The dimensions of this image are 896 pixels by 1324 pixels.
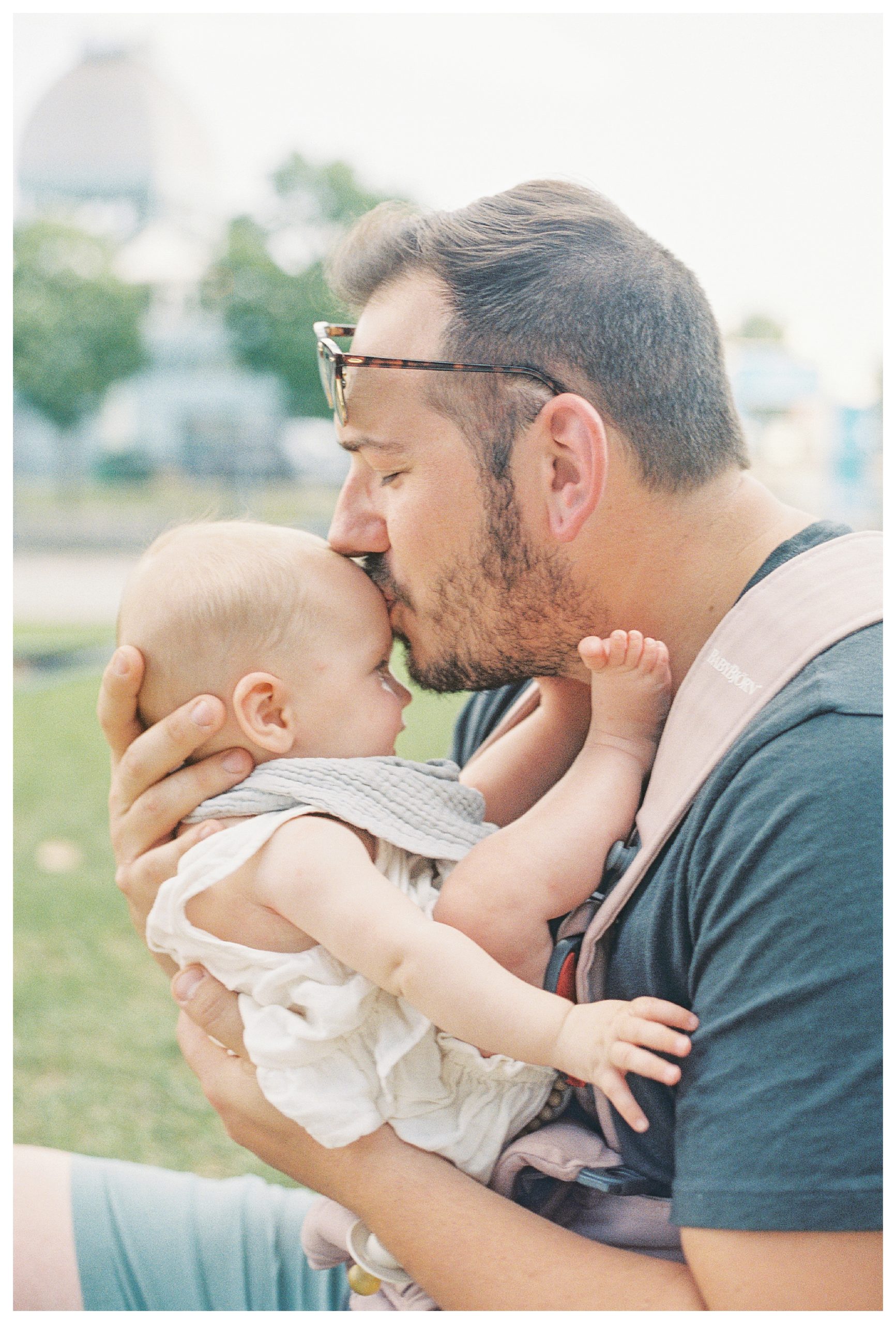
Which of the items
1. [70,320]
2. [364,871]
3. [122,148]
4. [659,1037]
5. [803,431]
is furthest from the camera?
[122,148]

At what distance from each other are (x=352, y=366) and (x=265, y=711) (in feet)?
2.14

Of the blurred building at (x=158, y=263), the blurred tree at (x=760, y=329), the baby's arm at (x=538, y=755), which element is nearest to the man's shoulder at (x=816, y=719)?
the baby's arm at (x=538, y=755)

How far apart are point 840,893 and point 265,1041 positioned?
0.92m

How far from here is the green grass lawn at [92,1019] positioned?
3.86 m

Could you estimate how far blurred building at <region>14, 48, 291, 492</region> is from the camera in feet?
94.9

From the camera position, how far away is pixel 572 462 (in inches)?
75.2

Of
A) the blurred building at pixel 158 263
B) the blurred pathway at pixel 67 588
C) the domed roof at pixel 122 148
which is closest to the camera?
the blurred pathway at pixel 67 588

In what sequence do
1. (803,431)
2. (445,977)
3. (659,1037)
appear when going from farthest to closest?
1. (803,431)
2. (445,977)
3. (659,1037)

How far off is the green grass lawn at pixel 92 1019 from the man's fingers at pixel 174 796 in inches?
86.1

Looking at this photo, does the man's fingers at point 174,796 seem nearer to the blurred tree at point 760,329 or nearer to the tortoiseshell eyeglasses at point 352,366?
the tortoiseshell eyeglasses at point 352,366

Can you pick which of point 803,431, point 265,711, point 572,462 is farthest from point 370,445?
point 803,431

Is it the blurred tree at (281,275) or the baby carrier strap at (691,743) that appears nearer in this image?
the baby carrier strap at (691,743)

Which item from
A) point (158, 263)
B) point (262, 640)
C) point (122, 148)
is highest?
point (122, 148)

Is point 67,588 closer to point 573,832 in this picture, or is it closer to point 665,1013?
point 573,832
